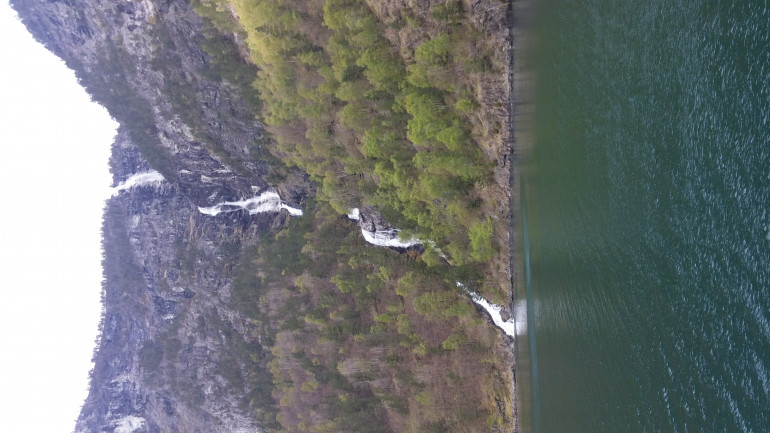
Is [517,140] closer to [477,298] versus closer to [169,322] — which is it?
[477,298]

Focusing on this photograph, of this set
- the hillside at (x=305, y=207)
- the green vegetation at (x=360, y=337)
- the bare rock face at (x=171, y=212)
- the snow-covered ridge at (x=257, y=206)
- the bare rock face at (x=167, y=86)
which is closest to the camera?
the hillside at (x=305, y=207)

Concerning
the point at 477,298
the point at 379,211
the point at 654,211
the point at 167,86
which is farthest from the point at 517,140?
the point at 167,86

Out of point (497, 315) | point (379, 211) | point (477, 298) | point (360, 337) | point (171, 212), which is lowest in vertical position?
point (360, 337)

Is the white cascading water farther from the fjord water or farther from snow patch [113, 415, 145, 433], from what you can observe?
snow patch [113, 415, 145, 433]

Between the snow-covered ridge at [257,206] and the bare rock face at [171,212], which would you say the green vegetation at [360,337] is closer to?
the snow-covered ridge at [257,206]

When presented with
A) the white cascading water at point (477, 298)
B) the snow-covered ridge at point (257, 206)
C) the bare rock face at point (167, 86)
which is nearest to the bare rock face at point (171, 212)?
the bare rock face at point (167, 86)

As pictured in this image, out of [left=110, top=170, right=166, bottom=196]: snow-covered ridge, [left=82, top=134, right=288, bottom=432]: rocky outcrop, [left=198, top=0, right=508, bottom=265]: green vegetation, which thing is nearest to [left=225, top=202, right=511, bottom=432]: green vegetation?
[left=82, top=134, right=288, bottom=432]: rocky outcrop
